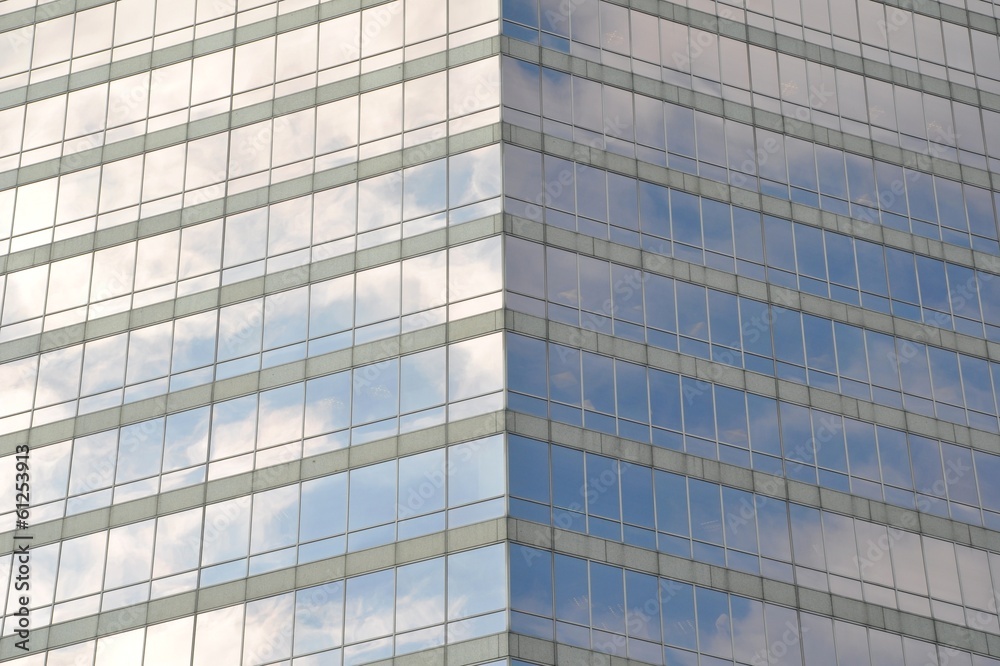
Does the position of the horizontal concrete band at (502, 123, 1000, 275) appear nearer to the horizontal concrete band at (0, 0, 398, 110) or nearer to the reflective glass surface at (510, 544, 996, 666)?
the horizontal concrete band at (0, 0, 398, 110)

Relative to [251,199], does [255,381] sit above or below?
below

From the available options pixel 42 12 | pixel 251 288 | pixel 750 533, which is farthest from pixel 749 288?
pixel 42 12

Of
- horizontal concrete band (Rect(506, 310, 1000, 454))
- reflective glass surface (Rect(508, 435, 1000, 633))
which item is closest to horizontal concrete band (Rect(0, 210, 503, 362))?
horizontal concrete band (Rect(506, 310, 1000, 454))

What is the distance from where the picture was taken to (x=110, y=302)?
2534 inches

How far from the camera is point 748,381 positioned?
61000mm

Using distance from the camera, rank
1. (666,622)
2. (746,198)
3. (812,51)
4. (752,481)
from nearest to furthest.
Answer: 1. (666,622)
2. (752,481)
3. (746,198)
4. (812,51)

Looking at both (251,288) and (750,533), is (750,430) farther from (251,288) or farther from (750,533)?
(251,288)

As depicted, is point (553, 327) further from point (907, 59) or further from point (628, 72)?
point (907, 59)

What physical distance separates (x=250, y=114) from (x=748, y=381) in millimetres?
A: 18992

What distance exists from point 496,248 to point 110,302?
14.0 meters

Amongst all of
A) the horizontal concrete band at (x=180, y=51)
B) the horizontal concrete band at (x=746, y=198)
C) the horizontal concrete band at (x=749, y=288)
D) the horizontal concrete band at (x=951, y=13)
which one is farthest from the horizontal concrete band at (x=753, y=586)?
the horizontal concrete band at (x=951, y=13)

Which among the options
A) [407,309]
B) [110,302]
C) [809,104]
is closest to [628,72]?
[809,104]

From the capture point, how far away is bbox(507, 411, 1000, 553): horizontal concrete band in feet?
185

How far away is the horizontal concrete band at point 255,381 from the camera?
57844 millimetres
